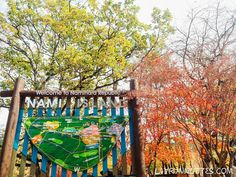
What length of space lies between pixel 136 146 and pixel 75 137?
3.78 feet

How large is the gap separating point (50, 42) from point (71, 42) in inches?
49.2

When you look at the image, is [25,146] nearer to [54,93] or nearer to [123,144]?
[54,93]

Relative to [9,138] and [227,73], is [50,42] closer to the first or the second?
[9,138]

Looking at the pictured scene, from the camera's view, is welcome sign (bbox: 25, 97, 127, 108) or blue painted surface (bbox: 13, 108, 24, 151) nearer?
blue painted surface (bbox: 13, 108, 24, 151)

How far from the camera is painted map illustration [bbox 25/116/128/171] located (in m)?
3.72

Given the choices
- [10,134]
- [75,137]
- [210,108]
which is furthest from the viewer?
[210,108]

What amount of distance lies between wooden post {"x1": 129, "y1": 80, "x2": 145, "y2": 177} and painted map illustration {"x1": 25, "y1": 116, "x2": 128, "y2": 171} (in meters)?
0.22

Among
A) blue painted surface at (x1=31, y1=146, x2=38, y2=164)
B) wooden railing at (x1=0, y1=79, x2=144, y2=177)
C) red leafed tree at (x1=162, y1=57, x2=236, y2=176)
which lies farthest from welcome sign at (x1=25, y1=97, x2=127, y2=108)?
red leafed tree at (x1=162, y1=57, x2=236, y2=176)

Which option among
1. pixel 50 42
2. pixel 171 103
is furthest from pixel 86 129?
pixel 50 42

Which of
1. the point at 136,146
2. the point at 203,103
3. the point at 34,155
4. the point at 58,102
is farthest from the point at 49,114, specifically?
the point at 203,103

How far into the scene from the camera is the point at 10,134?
3699 millimetres

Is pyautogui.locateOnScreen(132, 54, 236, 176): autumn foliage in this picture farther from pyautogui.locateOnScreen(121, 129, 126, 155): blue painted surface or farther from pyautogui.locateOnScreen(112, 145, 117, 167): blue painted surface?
pyautogui.locateOnScreen(112, 145, 117, 167): blue painted surface

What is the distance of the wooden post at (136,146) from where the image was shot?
3.74 meters

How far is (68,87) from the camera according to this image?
10273 millimetres
